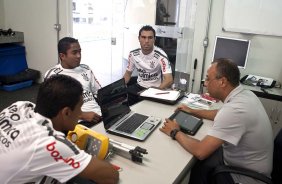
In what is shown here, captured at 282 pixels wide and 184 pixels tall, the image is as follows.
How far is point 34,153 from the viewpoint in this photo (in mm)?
939

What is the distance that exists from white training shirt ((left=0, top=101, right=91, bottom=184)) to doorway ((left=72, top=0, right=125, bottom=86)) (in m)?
3.32

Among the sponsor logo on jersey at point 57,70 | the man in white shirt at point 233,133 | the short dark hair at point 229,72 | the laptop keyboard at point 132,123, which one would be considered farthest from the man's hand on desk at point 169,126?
the sponsor logo on jersey at point 57,70

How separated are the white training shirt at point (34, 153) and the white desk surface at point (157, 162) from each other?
1.05ft

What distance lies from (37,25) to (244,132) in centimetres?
393

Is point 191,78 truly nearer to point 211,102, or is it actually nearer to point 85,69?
point 211,102

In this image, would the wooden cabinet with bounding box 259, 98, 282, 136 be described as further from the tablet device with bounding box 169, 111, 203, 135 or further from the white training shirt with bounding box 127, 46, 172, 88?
the tablet device with bounding box 169, 111, 203, 135

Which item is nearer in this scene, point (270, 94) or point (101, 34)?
point (270, 94)

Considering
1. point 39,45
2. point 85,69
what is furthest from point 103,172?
point 39,45

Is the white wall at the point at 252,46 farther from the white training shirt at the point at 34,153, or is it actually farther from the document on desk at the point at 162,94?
the white training shirt at the point at 34,153

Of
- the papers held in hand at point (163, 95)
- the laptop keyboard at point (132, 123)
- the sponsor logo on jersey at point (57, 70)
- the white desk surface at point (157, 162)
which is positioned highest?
the sponsor logo on jersey at point (57, 70)

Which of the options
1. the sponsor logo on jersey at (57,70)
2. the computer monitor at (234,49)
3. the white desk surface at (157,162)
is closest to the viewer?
the white desk surface at (157,162)

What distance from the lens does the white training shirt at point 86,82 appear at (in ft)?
7.56

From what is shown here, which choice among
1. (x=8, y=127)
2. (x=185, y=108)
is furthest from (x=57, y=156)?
(x=185, y=108)

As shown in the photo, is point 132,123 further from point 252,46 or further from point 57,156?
point 252,46
